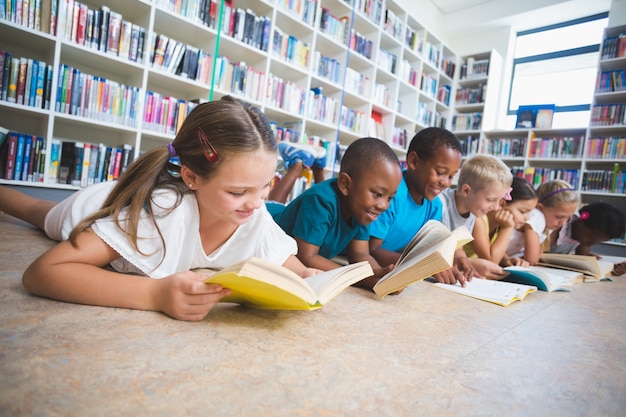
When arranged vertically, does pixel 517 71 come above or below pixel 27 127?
above

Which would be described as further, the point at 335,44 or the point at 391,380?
the point at 335,44

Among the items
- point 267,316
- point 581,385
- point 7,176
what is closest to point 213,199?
point 267,316

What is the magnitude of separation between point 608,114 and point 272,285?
4.92 meters

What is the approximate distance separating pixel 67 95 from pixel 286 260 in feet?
6.94

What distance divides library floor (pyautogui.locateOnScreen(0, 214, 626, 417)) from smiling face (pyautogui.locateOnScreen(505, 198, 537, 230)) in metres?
1.24

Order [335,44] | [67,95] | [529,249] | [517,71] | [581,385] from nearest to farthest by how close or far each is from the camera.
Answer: [581,385], [529,249], [67,95], [335,44], [517,71]

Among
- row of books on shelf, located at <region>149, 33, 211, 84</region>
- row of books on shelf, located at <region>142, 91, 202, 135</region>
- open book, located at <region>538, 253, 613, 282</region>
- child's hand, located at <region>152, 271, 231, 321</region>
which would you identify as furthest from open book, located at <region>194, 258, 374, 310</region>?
row of books on shelf, located at <region>149, 33, 211, 84</region>

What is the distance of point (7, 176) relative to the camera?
2168 mm

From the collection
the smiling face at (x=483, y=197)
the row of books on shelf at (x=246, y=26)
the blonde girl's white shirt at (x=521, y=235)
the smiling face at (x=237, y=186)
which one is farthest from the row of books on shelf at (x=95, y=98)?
the blonde girl's white shirt at (x=521, y=235)

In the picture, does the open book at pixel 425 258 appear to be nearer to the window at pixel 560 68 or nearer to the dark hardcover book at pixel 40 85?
the dark hardcover book at pixel 40 85

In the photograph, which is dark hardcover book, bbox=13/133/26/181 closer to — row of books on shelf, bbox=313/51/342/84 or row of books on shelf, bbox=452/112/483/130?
row of books on shelf, bbox=313/51/342/84

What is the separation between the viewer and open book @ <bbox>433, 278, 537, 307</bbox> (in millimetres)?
1085

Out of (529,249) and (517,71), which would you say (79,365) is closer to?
(529,249)

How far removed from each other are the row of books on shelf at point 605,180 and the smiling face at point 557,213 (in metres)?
2.20
